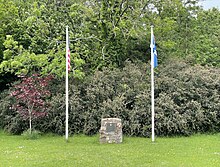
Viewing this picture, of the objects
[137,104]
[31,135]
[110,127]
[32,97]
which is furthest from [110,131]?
[32,97]

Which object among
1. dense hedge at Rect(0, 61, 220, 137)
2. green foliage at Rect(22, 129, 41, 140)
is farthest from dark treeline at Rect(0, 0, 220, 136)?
green foliage at Rect(22, 129, 41, 140)

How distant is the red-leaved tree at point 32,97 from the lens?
13.3 m

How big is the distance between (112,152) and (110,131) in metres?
1.84

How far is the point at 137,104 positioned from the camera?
44.7 ft

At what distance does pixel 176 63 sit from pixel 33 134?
289 inches

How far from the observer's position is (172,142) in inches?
457

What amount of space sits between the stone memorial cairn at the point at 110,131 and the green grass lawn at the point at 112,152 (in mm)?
358

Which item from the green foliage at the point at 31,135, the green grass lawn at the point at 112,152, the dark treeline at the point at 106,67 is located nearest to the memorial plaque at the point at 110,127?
the green grass lawn at the point at 112,152

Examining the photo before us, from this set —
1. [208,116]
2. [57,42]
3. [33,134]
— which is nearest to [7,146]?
[33,134]

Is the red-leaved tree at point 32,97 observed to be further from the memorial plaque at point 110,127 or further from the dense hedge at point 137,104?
the memorial plaque at point 110,127

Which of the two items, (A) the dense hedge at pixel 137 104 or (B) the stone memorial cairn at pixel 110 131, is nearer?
(B) the stone memorial cairn at pixel 110 131

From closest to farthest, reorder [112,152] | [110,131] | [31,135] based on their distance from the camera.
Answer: [112,152] → [110,131] → [31,135]

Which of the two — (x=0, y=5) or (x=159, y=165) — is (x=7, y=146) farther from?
(x=0, y=5)

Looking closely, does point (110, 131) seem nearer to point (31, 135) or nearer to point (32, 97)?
point (31, 135)
